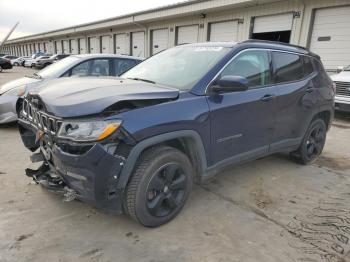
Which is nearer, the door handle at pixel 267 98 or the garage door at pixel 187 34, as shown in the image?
the door handle at pixel 267 98

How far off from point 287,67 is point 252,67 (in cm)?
78

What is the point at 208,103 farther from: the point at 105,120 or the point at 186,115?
the point at 105,120

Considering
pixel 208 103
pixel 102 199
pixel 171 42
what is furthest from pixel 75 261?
pixel 171 42

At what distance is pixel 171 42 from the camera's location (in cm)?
2167

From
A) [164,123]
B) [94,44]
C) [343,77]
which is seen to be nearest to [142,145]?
[164,123]

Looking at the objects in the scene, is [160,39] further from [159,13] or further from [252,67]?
[252,67]

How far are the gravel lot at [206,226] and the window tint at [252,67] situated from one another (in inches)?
54.0

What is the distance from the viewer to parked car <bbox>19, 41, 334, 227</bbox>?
96.6 inches

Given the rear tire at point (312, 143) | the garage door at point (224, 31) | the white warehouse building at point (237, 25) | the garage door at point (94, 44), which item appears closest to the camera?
the rear tire at point (312, 143)

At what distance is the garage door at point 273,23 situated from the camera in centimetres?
1414

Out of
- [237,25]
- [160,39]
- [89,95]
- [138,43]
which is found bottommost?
[89,95]

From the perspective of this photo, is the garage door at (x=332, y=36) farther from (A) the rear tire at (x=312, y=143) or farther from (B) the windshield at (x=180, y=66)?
(B) the windshield at (x=180, y=66)

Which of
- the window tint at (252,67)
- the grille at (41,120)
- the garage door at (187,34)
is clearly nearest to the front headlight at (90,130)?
the grille at (41,120)

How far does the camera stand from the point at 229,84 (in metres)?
3.00
